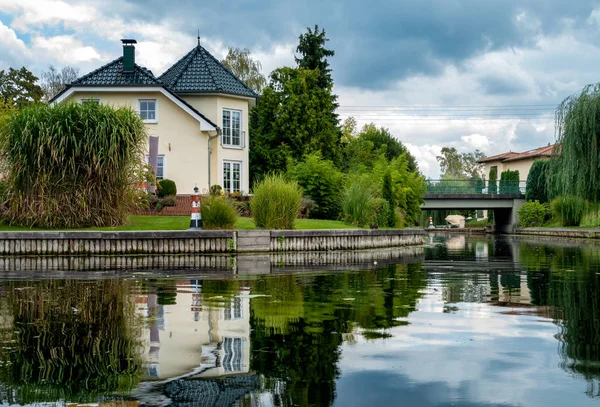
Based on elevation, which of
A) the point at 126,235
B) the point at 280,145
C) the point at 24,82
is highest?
the point at 24,82

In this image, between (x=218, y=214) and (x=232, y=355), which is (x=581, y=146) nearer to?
(x=218, y=214)

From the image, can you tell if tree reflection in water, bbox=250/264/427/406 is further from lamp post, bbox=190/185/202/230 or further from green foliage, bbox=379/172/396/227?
green foliage, bbox=379/172/396/227

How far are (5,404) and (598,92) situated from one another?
38560mm

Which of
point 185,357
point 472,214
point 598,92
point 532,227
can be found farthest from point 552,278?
point 472,214

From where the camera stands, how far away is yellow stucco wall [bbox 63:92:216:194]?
36.7 meters

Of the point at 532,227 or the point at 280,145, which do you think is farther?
the point at 532,227

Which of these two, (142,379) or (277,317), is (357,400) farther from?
(277,317)

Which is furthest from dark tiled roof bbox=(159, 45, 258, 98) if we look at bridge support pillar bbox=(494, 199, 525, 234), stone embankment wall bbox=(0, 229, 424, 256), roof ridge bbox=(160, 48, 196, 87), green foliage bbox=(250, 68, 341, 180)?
bridge support pillar bbox=(494, 199, 525, 234)

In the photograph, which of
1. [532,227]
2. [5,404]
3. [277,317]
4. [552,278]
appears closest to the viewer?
[5,404]

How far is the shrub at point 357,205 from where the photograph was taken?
2981 centimetres

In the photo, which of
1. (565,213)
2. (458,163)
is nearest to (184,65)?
(565,213)

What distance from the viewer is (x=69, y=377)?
5.23 m

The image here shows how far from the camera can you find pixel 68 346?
252 inches

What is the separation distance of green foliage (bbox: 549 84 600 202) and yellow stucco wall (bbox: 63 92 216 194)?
61.4 ft
